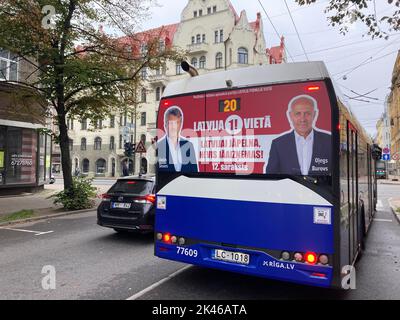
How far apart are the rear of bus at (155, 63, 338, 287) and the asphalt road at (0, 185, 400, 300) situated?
560 millimetres

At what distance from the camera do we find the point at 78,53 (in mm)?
13711

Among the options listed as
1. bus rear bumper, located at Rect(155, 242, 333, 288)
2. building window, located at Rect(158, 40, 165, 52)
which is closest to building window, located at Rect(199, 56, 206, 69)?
building window, located at Rect(158, 40, 165, 52)

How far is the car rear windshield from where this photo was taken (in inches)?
338

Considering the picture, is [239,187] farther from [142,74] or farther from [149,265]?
[142,74]

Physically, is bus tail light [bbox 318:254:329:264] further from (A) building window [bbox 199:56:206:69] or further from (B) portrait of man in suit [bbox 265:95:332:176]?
(A) building window [bbox 199:56:206:69]

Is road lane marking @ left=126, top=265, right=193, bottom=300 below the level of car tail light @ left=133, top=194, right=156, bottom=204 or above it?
below

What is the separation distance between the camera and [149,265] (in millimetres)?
6398

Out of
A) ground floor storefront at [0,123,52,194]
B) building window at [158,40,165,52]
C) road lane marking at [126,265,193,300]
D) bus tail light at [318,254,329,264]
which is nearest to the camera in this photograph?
bus tail light at [318,254,329,264]

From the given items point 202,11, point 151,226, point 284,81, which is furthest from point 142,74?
point 202,11

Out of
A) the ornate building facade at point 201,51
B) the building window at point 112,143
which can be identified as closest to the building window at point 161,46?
the ornate building facade at point 201,51

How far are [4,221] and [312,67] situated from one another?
33.6 feet

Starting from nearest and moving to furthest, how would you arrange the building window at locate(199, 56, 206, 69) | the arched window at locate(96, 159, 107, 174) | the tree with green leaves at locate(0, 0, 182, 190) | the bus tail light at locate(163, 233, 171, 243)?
the bus tail light at locate(163, 233, 171, 243)
the tree with green leaves at locate(0, 0, 182, 190)
the building window at locate(199, 56, 206, 69)
the arched window at locate(96, 159, 107, 174)

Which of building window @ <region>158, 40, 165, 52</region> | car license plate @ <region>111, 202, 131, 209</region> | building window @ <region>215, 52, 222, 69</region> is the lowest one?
car license plate @ <region>111, 202, 131, 209</region>

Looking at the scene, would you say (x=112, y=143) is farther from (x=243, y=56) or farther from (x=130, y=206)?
(x=130, y=206)
